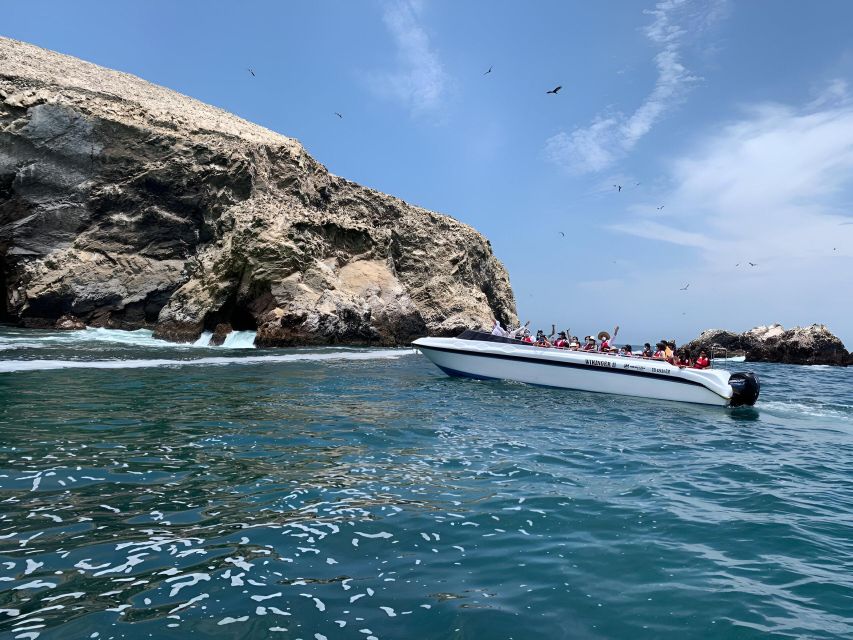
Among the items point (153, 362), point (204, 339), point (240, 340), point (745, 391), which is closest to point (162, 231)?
point (204, 339)

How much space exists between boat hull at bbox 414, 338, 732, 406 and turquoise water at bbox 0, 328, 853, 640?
197 inches

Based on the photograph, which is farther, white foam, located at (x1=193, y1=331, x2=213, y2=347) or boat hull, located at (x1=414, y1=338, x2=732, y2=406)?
white foam, located at (x1=193, y1=331, x2=213, y2=347)

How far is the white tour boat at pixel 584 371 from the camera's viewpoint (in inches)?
674

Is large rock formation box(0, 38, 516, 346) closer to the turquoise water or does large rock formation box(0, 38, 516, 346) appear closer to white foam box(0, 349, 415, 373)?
white foam box(0, 349, 415, 373)

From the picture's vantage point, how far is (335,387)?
16.6 metres

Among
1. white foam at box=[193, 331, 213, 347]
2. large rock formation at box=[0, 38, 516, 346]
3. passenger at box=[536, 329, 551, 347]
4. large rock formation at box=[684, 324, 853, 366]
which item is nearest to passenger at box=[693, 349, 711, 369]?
passenger at box=[536, 329, 551, 347]

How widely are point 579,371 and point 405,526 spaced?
14.0 metres

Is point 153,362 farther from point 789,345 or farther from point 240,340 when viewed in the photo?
point 789,345

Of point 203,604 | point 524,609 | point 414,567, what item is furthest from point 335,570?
point 524,609

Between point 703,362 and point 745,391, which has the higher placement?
point 703,362

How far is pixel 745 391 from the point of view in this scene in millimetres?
16766

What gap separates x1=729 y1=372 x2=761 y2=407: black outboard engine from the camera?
54.9 feet

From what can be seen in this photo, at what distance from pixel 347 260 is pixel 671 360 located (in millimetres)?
32249

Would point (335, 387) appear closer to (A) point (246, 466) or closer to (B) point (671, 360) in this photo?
(A) point (246, 466)
